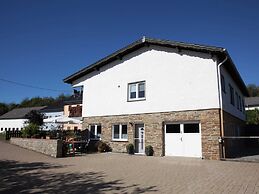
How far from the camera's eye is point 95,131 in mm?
19906

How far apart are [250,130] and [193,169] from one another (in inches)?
727

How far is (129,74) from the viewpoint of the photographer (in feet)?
60.3

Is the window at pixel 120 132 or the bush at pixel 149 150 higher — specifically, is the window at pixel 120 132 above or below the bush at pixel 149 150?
above

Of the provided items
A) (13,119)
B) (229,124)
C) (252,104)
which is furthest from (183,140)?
(13,119)

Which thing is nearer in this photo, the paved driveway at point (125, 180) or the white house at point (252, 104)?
the paved driveway at point (125, 180)

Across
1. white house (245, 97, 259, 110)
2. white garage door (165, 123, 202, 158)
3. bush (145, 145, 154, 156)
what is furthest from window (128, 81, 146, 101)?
white house (245, 97, 259, 110)

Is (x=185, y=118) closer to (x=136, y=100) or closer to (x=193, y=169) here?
(x=136, y=100)

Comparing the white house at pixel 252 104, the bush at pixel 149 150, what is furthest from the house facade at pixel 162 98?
the white house at pixel 252 104

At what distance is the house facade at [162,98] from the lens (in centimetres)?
1447

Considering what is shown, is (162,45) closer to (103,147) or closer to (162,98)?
(162,98)

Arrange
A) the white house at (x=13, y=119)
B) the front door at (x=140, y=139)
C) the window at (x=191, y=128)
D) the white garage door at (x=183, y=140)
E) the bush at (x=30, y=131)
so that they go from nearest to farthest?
the white garage door at (x=183, y=140) → the window at (x=191, y=128) → the front door at (x=140, y=139) → the bush at (x=30, y=131) → the white house at (x=13, y=119)

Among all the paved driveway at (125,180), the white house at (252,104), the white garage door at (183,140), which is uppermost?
the white house at (252,104)

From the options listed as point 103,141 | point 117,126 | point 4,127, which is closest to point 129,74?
point 117,126

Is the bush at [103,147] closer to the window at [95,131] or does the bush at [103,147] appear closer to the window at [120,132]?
the window at [120,132]
